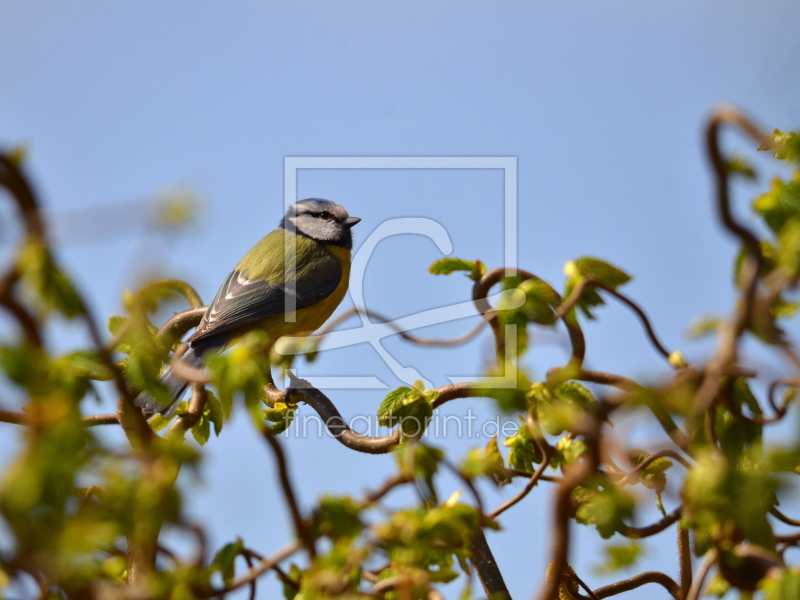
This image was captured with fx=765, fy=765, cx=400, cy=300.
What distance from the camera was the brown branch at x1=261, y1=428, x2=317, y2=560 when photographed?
106 centimetres

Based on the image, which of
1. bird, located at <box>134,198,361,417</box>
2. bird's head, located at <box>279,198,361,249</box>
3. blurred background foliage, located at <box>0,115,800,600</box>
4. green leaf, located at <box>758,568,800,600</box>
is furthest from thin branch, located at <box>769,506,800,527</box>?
bird's head, located at <box>279,198,361,249</box>

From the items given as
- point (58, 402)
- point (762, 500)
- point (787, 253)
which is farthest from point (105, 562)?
point (787, 253)

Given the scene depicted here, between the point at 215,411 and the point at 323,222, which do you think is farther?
the point at 323,222

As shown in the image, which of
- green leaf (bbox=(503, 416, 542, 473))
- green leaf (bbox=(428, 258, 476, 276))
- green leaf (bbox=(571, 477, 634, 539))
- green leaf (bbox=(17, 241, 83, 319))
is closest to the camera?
green leaf (bbox=(17, 241, 83, 319))

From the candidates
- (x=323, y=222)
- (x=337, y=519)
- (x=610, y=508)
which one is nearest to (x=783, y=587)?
(x=610, y=508)

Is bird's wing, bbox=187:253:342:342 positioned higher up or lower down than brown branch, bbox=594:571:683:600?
higher up

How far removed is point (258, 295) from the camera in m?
4.00

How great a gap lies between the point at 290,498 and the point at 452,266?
85 centimetres

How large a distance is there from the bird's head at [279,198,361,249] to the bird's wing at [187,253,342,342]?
26 cm

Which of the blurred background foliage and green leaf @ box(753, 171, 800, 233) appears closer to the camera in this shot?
the blurred background foliage

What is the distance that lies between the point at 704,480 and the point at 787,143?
0.78m

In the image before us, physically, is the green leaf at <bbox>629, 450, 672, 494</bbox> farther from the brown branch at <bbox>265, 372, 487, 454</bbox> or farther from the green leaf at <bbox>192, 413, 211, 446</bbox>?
the green leaf at <bbox>192, 413, 211, 446</bbox>

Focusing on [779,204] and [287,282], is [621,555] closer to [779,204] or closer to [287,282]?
[779,204]

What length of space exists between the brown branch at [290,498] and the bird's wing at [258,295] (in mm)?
2503
